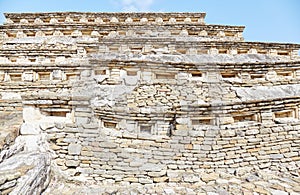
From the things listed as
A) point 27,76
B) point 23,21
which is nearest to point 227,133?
point 27,76

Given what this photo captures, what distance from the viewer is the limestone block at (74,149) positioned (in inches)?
185

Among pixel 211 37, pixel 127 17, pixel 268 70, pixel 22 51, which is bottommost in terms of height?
pixel 268 70

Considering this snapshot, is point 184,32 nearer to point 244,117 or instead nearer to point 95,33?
point 95,33

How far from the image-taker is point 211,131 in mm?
5043

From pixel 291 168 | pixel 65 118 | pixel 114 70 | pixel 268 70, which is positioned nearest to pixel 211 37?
pixel 268 70

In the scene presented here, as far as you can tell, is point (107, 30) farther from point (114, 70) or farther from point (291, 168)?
point (291, 168)

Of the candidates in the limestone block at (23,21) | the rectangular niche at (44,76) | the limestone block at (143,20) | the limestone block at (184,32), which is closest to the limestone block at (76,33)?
the limestone block at (23,21)

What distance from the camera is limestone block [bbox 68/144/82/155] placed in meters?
4.70

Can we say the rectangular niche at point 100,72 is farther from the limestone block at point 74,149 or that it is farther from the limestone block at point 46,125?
the limestone block at point 74,149

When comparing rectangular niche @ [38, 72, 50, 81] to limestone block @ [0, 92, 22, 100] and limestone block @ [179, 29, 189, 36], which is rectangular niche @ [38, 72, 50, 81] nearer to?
limestone block @ [0, 92, 22, 100]

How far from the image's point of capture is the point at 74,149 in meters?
4.71

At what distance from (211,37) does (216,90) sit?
8.52 meters

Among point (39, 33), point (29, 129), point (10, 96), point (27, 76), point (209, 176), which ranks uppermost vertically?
point (39, 33)

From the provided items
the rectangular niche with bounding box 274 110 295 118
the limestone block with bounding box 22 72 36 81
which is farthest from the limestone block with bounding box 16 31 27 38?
the rectangular niche with bounding box 274 110 295 118
